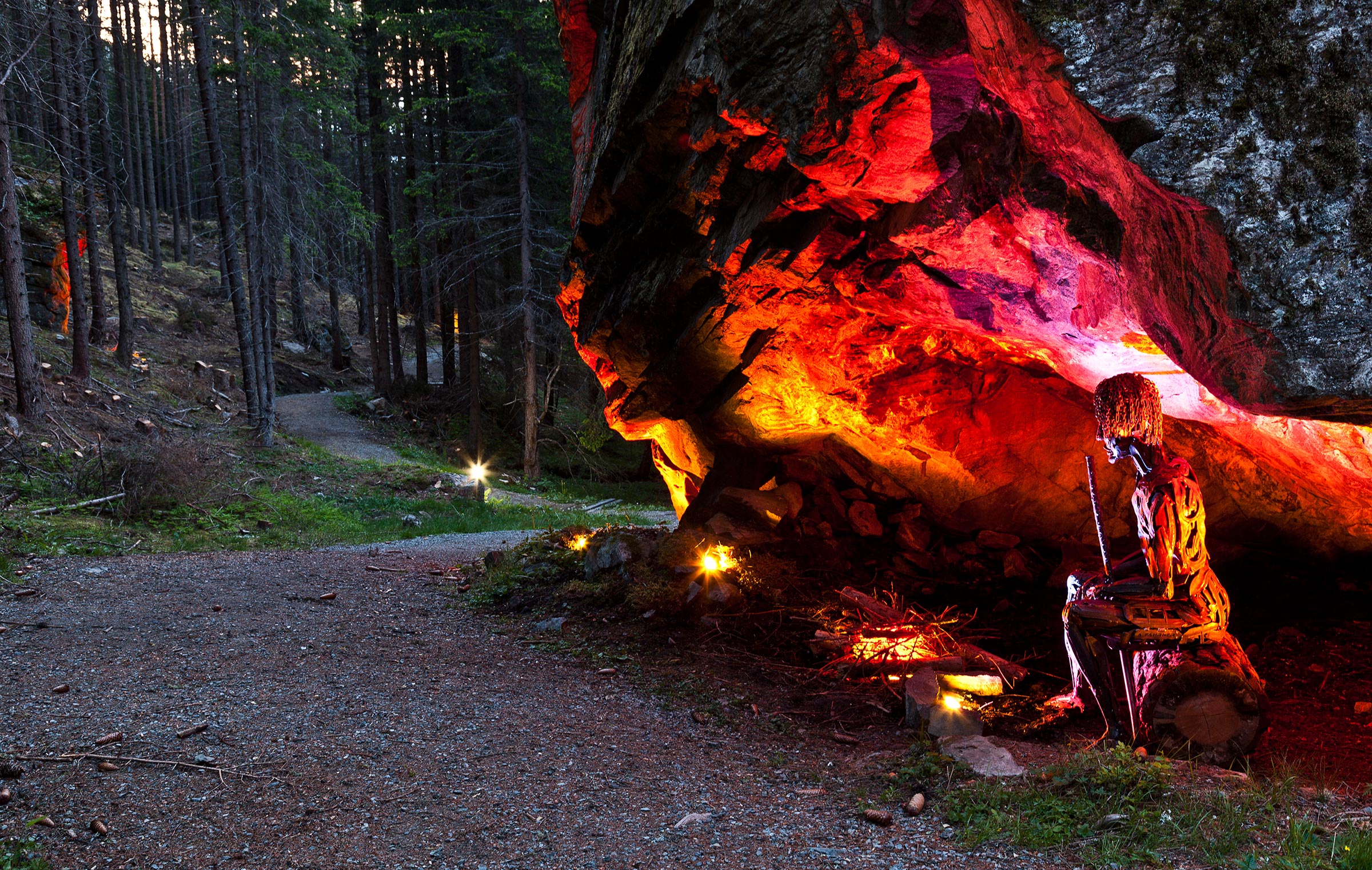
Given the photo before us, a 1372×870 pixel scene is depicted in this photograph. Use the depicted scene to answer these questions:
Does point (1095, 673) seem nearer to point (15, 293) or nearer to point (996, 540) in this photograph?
point (996, 540)

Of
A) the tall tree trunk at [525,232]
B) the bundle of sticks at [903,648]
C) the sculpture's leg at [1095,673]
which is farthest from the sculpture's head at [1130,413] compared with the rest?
the tall tree trunk at [525,232]

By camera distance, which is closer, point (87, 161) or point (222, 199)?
point (222, 199)

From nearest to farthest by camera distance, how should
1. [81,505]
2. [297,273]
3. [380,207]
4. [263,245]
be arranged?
[81,505] → [263,245] → [297,273] → [380,207]

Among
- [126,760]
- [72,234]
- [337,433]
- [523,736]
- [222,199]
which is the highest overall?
[222,199]

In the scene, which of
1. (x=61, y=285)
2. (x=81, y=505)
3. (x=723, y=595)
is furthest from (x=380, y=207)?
(x=723, y=595)

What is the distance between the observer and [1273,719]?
16.3ft

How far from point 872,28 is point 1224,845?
3867mm

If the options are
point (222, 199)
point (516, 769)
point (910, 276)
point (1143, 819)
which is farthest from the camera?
point (222, 199)

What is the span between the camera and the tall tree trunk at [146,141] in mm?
31237

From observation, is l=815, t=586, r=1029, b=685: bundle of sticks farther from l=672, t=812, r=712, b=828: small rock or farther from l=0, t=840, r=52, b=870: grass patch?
l=0, t=840, r=52, b=870: grass patch

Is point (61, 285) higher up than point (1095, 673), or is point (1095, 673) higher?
point (61, 285)

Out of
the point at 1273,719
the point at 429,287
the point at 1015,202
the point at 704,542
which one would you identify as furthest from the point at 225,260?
the point at 1273,719

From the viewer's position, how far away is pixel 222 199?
1706cm

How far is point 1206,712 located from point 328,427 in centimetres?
2269
